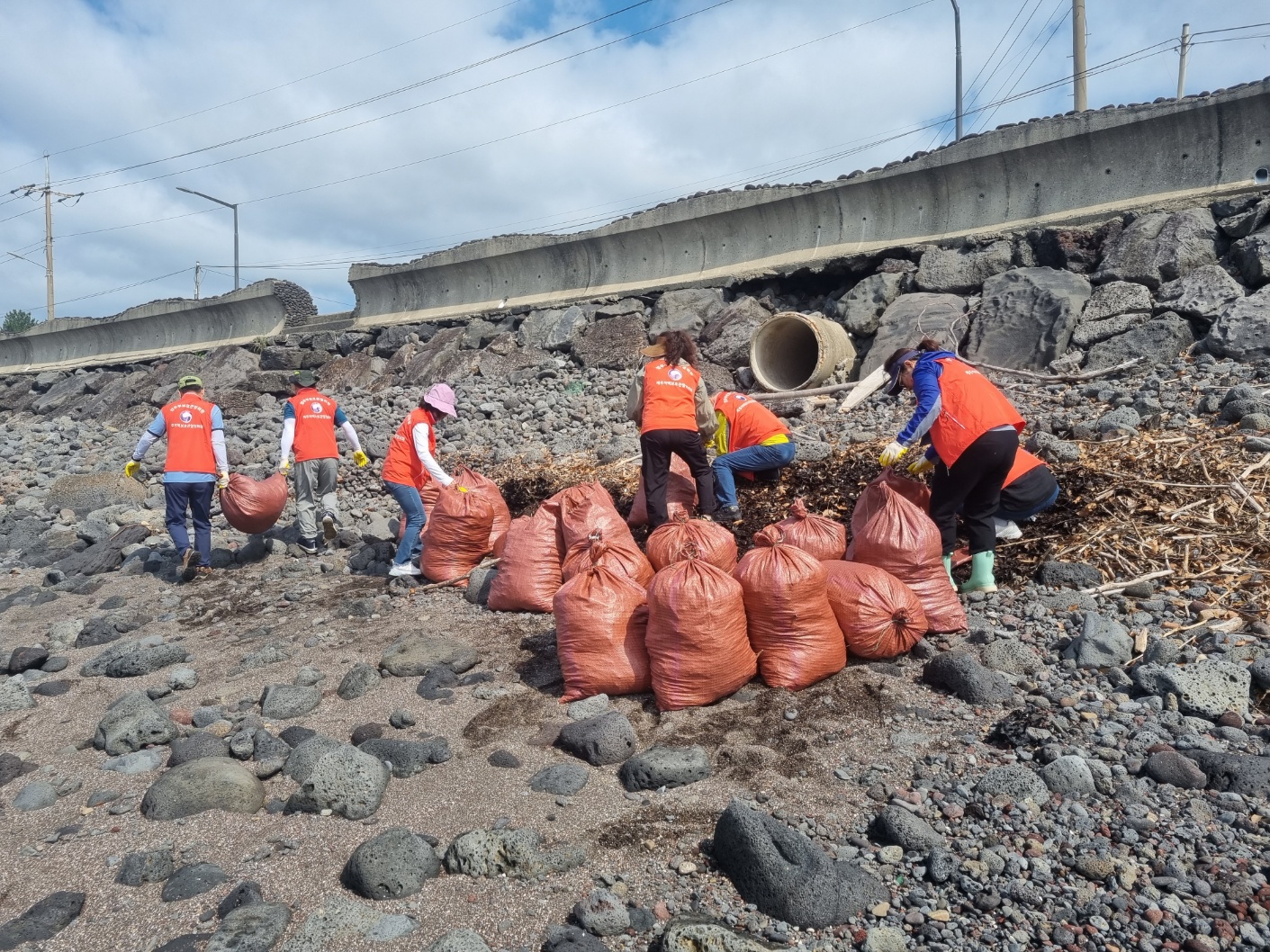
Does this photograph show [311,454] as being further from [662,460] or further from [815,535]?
[815,535]

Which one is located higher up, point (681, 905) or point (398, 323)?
point (398, 323)

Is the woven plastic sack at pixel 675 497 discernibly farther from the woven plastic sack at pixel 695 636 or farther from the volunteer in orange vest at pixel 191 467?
the volunteer in orange vest at pixel 191 467

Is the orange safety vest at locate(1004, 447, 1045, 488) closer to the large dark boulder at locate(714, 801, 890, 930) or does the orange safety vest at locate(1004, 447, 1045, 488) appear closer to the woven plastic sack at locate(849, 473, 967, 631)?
the woven plastic sack at locate(849, 473, 967, 631)

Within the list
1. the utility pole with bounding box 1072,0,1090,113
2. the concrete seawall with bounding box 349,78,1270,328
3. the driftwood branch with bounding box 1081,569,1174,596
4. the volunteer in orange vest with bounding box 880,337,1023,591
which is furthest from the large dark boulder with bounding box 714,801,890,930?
the utility pole with bounding box 1072,0,1090,113

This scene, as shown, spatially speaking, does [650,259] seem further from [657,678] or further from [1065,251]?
[657,678]

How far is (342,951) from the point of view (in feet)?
6.70

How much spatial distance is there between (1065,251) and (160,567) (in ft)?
27.0

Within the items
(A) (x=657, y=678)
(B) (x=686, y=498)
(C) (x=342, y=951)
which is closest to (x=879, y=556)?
(A) (x=657, y=678)

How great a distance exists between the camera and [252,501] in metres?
6.30

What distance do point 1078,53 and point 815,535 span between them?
11109 mm

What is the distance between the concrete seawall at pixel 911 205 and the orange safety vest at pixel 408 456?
18.1 ft

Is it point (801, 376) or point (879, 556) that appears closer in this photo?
point (879, 556)

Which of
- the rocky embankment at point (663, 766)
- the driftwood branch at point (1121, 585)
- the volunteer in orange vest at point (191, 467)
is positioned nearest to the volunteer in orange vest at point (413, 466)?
the rocky embankment at point (663, 766)

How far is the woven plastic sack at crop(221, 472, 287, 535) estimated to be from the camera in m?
6.30
